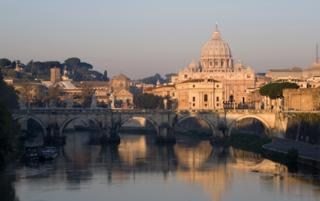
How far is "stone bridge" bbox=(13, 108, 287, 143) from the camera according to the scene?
60.5 meters

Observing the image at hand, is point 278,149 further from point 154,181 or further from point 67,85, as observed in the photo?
point 67,85

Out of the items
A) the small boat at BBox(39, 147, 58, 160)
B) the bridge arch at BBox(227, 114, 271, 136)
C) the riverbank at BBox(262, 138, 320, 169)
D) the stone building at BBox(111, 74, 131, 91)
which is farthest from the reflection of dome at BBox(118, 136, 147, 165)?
the stone building at BBox(111, 74, 131, 91)

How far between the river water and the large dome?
210 feet

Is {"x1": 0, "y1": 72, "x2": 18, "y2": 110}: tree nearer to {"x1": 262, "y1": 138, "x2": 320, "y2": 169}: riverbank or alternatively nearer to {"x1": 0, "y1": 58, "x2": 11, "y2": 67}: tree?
{"x1": 262, "y1": 138, "x2": 320, "y2": 169}: riverbank

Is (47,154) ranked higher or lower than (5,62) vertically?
lower

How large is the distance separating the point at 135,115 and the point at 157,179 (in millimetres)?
24175

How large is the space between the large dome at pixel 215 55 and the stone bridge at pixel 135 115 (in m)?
50.6

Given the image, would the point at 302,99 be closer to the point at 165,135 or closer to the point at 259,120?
the point at 259,120

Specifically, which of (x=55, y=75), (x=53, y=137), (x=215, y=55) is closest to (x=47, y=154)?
(x=53, y=137)

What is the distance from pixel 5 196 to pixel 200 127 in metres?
43.1

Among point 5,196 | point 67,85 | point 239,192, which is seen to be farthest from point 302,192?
point 67,85

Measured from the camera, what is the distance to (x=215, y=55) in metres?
116

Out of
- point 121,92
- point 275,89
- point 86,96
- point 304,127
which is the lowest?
point 304,127

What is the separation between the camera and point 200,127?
74.8 meters
